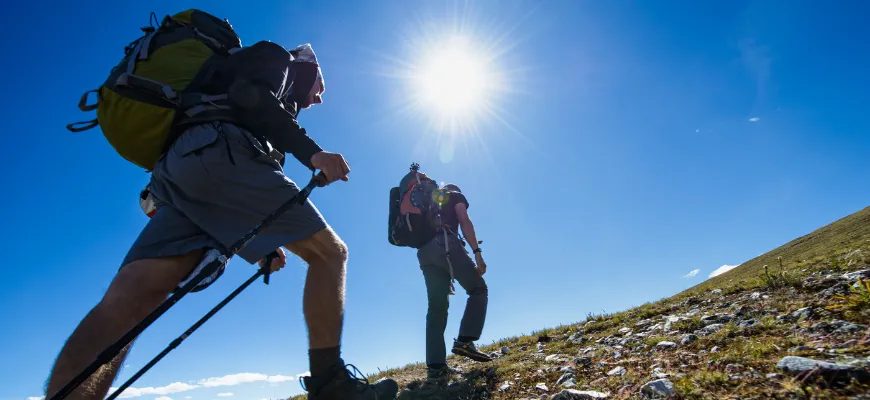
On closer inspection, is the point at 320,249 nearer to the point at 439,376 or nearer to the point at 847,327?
the point at 439,376

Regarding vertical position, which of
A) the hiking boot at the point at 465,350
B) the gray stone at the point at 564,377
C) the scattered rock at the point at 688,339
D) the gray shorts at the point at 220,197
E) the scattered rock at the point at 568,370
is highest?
the gray shorts at the point at 220,197

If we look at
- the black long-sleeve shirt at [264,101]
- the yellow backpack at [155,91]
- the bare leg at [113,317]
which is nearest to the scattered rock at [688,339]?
the black long-sleeve shirt at [264,101]

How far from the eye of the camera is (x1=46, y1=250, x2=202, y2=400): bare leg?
7.65ft

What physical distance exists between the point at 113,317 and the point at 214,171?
3.77 ft

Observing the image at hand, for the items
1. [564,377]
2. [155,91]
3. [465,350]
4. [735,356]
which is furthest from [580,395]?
[155,91]

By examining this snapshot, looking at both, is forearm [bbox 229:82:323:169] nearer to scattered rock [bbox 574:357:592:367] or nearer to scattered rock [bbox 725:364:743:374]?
scattered rock [bbox 725:364:743:374]

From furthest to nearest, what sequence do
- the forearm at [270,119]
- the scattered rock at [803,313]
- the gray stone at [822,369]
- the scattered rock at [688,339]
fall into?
the scattered rock at [688,339] < the scattered rock at [803,313] < the forearm at [270,119] < the gray stone at [822,369]

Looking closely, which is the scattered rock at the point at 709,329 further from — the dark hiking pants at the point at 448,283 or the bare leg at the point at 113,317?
the bare leg at the point at 113,317

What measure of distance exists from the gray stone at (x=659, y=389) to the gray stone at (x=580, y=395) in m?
0.33

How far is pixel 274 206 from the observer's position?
121 inches

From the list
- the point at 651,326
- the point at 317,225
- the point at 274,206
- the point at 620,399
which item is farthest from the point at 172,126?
the point at 651,326

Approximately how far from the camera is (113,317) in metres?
2.53

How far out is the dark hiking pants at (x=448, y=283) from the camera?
20.4ft

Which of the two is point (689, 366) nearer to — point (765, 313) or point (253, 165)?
point (765, 313)
